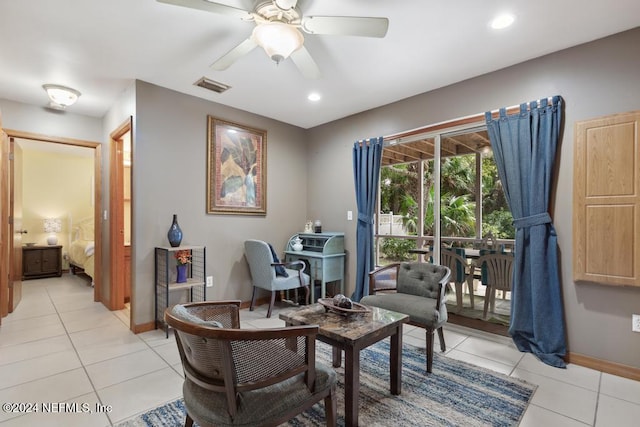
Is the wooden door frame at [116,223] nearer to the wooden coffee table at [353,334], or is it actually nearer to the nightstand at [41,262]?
the wooden coffee table at [353,334]

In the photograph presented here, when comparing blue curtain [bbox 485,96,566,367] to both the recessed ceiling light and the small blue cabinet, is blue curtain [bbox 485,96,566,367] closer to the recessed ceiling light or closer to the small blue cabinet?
the recessed ceiling light

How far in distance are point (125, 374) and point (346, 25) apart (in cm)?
294

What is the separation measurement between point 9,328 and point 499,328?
5143 mm

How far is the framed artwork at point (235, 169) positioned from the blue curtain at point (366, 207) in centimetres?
136

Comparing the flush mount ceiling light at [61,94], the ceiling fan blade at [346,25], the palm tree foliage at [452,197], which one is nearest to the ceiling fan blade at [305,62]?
the ceiling fan blade at [346,25]

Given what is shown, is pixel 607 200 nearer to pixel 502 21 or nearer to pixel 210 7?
pixel 502 21

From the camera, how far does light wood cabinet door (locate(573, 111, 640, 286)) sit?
2.32m

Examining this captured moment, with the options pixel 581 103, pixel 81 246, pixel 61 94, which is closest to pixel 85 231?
pixel 81 246

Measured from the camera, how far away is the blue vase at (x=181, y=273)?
134 inches

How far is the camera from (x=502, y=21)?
2.26m

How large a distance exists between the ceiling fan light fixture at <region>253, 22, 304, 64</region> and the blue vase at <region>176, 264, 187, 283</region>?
2.42 meters

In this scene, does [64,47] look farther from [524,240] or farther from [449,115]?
[524,240]

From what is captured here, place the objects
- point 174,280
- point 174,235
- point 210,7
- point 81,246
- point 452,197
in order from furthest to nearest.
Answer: point 81,246, point 452,197, point 174,280, point 174,235, point 210,7

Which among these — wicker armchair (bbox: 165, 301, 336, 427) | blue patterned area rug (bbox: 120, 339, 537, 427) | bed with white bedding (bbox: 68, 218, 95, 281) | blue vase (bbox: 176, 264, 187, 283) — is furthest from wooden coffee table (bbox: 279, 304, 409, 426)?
bed with white bedding (bbox: 68, 218, 95, 281)
